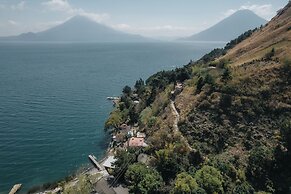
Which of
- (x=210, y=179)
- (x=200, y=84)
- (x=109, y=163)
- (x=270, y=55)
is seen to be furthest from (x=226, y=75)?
(x=109, y=163)

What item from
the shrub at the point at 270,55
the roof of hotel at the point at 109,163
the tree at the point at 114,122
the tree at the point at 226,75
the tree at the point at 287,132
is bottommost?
the roof of hotel at the point at 109,163

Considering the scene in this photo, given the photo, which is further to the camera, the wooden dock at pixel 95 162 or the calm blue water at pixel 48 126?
the calm blue water at pixel 48 126

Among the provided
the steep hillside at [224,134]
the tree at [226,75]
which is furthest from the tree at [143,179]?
the tree at [226,75]

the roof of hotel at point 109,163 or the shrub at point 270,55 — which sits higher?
the shrub at point 270,55

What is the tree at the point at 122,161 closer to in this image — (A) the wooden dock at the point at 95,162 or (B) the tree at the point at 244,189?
(A) the wooden dock at the point at 95,162

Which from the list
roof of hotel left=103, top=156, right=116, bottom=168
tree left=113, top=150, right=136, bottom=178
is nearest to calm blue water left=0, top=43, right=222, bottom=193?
roof of hotel left=103, top=156, right=116, bottom=168

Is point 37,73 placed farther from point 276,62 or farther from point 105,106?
point 276,62

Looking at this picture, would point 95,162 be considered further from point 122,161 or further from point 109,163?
point 122,161

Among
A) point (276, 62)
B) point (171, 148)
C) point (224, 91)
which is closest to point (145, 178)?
point (171, 148)
